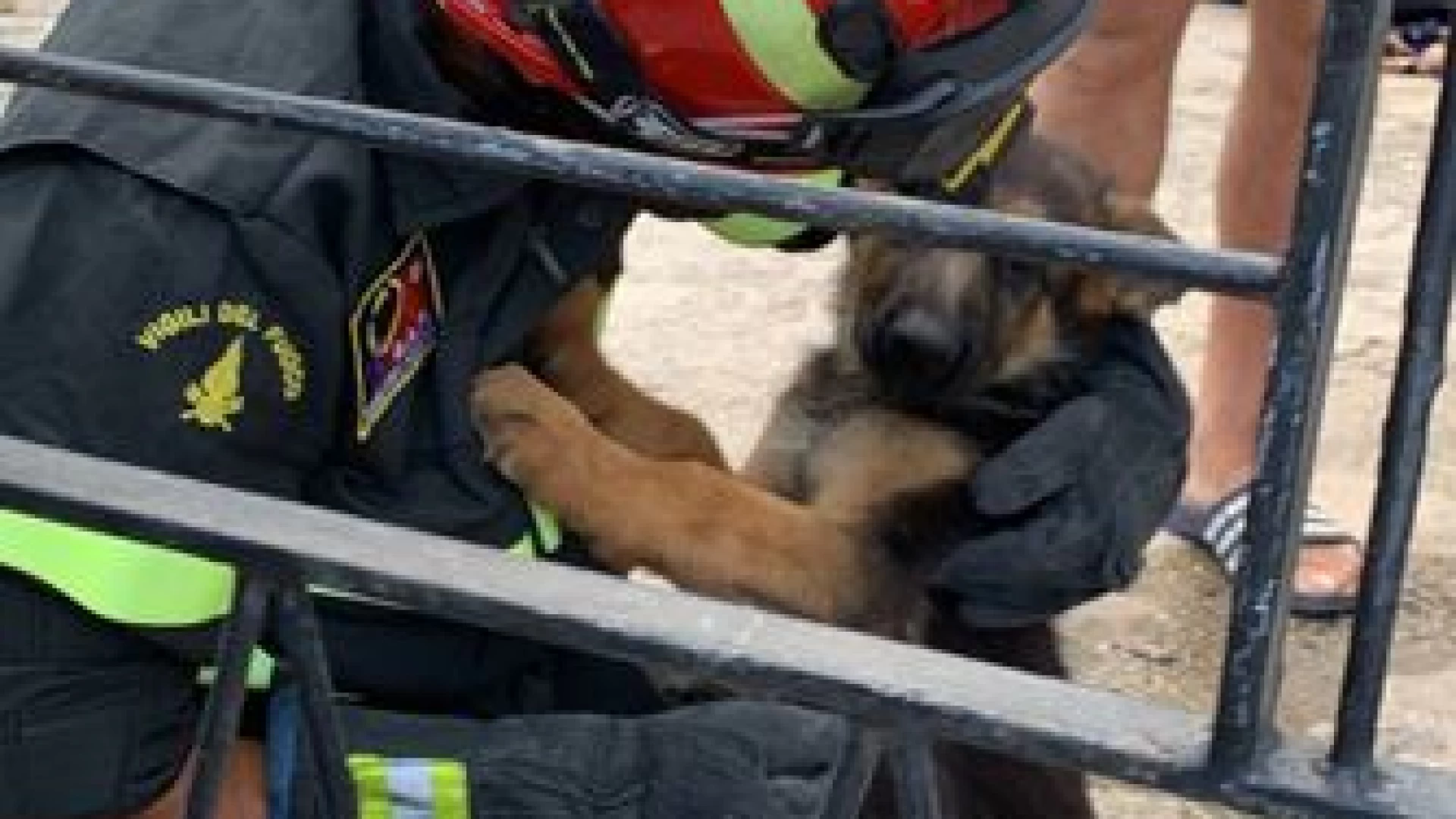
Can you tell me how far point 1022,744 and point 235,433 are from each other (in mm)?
811

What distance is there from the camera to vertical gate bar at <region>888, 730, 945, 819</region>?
4.14ft

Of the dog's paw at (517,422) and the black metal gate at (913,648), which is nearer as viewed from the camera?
the black metal gate at (913,648)

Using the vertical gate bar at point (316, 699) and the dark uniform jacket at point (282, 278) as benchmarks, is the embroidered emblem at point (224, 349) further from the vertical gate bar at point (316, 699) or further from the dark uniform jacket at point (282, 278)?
the vertical gate bar at point (316, 699)

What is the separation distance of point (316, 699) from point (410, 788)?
1.90ft

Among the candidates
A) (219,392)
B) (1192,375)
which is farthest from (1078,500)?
(1192,375)

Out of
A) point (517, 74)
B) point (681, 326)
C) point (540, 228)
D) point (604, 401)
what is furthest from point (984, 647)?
point (681, 326)

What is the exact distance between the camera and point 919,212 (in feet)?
4.14

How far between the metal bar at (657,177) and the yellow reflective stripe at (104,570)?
16.4 inches

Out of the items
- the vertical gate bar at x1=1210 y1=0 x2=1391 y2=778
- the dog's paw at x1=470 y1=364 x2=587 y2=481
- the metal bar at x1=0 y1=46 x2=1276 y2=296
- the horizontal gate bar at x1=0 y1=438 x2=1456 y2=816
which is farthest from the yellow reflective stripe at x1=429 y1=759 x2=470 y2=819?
the vertical gate bar at x1=1210 y1=0 x2=1391 y2=778

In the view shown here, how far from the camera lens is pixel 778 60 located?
1.70m

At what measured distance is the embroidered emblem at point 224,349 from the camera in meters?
1.78

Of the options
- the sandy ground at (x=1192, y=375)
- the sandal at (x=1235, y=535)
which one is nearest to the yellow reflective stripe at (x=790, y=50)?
the sandy ground at (x=1192, y=375)

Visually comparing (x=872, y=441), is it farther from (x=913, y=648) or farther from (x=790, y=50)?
(x=913, y=648)

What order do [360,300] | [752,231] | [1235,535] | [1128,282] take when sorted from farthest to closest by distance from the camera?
[1235,535]
[1128,282]
[752,231]
[360,300]
